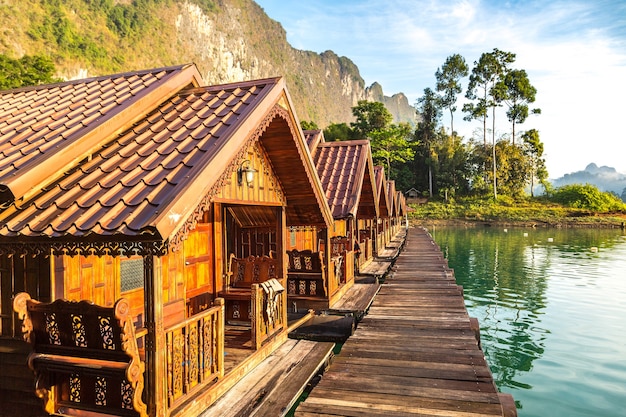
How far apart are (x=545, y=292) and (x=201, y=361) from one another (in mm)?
18125

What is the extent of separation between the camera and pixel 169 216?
12.4 ft

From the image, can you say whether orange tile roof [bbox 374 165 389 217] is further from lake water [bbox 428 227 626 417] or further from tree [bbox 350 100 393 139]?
tree [bbox 350 100 393 139]

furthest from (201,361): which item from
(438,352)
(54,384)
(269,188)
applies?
(438,352)

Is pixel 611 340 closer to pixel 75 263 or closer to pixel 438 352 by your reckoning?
pixel 438 352

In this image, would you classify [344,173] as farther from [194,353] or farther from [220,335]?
[194,353]

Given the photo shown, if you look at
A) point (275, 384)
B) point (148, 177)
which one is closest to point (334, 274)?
point (275, 384)

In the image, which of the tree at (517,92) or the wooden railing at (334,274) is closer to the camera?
the wooden railing at (334,274)

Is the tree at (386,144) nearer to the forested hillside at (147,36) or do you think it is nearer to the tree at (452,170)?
the tree at (452,170)

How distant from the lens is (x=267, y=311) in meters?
7.25

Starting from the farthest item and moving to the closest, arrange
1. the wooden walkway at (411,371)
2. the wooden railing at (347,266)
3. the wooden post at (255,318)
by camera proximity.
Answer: the wooden railing at (347,266) → the wooden post at (255,318) → the wooden walkway at (411,371)

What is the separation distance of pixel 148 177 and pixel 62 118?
8.60 ft

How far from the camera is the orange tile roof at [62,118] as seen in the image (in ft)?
14.4

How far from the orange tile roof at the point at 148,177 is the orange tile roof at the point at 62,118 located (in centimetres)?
21

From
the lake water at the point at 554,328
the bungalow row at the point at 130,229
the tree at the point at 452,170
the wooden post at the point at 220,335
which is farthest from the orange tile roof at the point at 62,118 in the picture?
the tree at the point at 452,170
